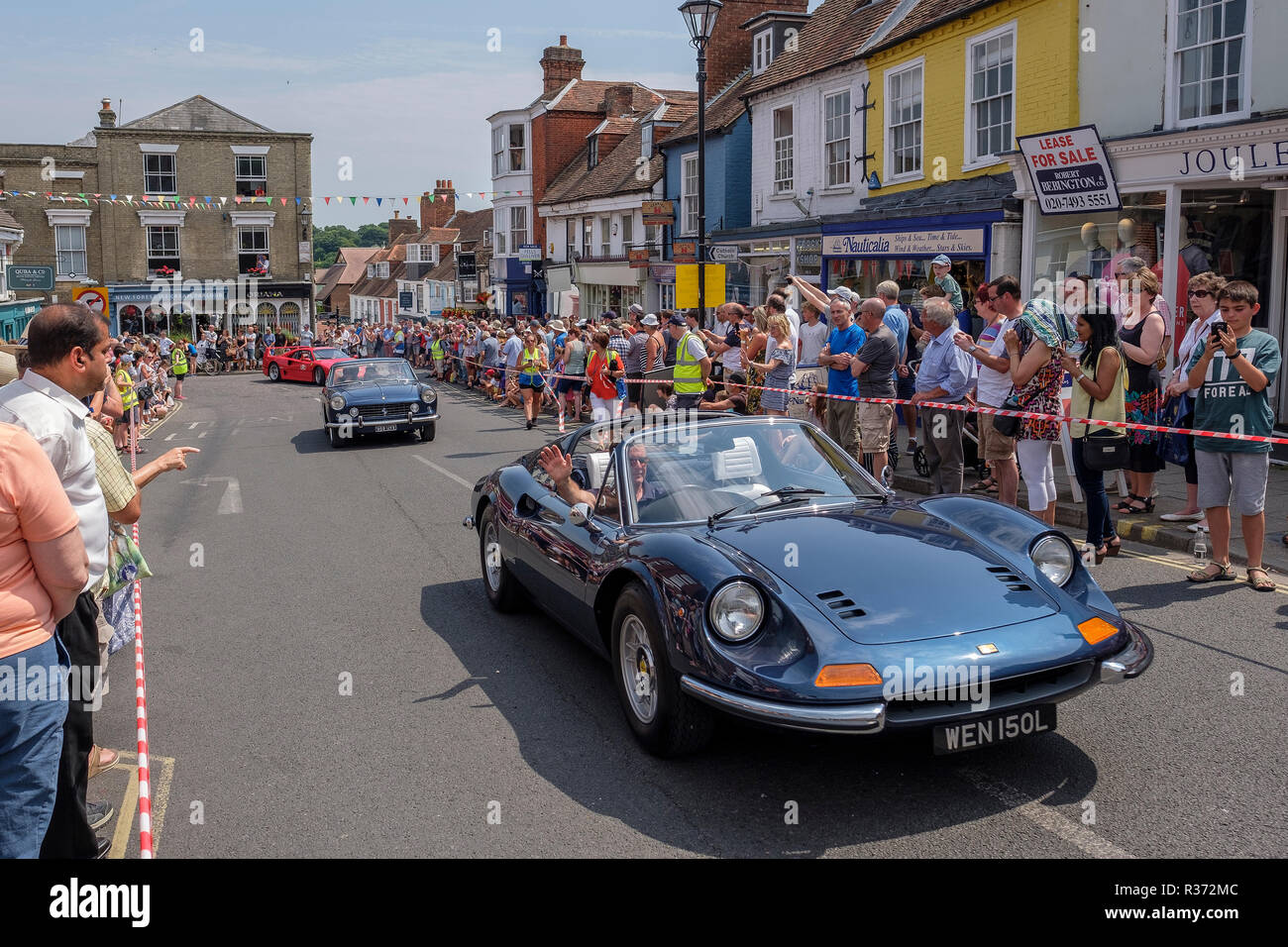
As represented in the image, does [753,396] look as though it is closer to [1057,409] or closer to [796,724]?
[1057,409]

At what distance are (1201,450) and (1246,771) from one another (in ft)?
10.8

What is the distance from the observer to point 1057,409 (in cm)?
792

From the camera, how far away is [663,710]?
4504mm

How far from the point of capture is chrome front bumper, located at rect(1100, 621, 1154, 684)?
4262mm

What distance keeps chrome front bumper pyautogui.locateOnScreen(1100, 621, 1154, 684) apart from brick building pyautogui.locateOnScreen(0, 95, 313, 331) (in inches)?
2102

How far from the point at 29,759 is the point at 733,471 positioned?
3450mm

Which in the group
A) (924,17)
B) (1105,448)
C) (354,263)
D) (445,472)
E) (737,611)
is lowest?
(445,472)

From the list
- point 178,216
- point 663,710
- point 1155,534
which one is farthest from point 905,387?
point 178,216

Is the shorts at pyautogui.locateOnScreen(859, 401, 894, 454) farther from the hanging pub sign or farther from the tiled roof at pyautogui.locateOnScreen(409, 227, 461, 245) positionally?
the tiled roof at pyautogui.locateOnScreen(409, 227, 461, 245)

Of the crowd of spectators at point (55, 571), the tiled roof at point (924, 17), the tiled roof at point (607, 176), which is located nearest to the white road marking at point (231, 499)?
the crowd of spectators at point (55, 571)

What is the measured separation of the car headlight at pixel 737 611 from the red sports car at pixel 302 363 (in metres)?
35.8

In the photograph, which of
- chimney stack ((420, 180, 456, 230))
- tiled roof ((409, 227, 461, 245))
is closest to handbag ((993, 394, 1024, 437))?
tiled roof ((409, 227, 461, 245))

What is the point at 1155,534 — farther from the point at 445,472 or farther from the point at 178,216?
the point at 178,216

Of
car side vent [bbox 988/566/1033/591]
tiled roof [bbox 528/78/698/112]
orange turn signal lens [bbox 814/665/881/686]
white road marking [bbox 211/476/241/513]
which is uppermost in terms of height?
tiled roof [bbox 528/78/698/112]
